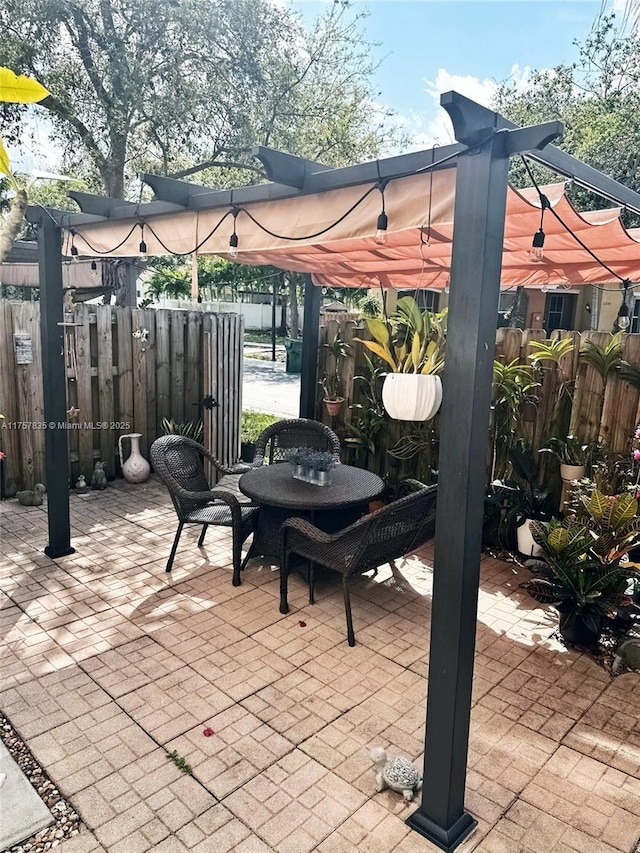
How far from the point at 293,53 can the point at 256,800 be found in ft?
34.3

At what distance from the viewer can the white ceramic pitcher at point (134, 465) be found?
6.56 meters


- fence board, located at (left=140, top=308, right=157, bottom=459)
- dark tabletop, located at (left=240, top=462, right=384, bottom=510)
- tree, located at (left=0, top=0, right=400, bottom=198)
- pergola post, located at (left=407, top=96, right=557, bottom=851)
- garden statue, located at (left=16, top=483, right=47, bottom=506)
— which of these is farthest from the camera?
tree, located at (left=0, top=0, right=400, bottom=198)

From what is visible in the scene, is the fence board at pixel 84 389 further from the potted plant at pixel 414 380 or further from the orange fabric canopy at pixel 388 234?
the potted plant at pixel 414 380

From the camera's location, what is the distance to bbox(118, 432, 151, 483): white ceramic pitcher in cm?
656

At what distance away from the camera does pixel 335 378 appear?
257 inches

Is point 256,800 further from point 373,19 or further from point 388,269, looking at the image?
point 373,19

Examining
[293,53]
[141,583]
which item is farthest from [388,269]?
[293,53]

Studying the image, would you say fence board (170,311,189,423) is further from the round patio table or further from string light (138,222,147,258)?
the round patio table

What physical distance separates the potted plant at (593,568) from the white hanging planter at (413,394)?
3.58 ft

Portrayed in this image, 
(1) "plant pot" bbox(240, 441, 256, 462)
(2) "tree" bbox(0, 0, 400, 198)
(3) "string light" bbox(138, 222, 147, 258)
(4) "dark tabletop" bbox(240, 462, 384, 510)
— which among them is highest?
(2) "tree" bbox(0, 0, 400, 198)

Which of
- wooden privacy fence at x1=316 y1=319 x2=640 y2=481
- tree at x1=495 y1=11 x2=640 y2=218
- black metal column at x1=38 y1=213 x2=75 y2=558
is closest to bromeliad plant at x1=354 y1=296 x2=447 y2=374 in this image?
wooden privacy fence at x1=316 y1=319 x2=640 y2=481

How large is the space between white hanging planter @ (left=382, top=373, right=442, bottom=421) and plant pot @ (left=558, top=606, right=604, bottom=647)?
146cm

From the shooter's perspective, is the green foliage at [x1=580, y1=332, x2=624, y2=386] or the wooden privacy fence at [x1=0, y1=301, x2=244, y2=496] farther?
the wooden privacy fence at [x1=0, y1=301, x2=244, y2=496]

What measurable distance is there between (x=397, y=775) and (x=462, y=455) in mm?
1381
